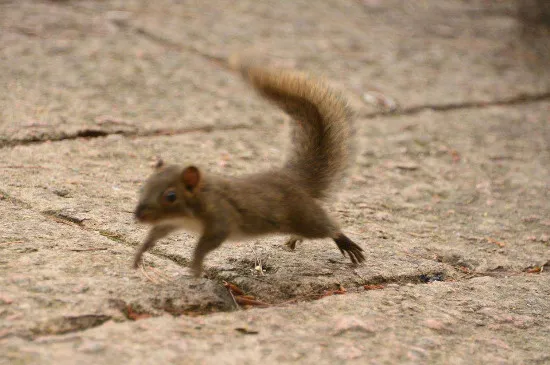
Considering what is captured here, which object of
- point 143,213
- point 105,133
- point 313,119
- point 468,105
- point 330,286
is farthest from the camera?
point 468,105

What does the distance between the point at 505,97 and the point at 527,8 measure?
1627mm

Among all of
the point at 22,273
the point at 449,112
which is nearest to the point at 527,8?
the point at 449,112

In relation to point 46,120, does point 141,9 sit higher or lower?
higher

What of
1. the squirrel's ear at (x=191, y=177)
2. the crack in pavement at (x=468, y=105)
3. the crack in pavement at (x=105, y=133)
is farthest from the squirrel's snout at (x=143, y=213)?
the crack in pavement at (x=468, y=105)

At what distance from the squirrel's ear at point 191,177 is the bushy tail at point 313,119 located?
19.8 inches

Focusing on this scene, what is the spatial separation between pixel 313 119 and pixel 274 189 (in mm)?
419

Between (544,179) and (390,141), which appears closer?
(544,179)

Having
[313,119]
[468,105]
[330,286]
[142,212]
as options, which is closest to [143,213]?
[142,212]

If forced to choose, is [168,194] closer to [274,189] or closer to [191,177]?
[191,177]

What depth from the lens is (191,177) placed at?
236 centimetres

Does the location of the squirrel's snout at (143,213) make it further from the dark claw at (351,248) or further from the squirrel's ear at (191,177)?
the dark claw at (351,248)

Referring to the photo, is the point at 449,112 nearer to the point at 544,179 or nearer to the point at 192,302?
the point at 544,179

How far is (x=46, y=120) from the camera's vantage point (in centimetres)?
363

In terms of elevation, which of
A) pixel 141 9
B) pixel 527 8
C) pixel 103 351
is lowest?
pixel 103 351
